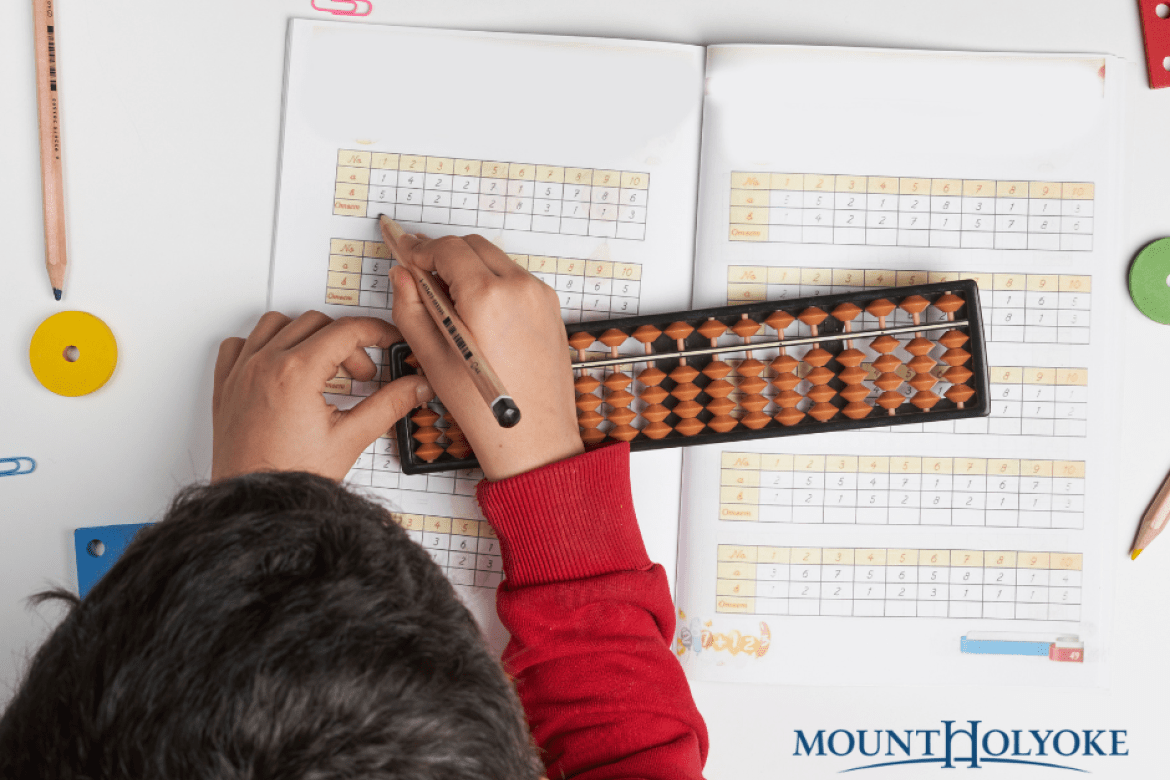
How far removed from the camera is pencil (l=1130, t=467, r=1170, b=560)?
31.1 inches

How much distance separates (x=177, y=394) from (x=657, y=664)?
55 cm

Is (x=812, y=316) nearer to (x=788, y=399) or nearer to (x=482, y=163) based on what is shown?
(x=788, y=399)

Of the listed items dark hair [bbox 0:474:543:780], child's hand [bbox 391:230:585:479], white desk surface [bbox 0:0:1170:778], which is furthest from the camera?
white desk surface [bbox 0:0:1170:778]

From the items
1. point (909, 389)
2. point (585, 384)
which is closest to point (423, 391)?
point (585, 384)

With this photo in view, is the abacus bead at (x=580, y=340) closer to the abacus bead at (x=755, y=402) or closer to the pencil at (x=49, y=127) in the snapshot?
the abacus bead at (x=755, y=402)

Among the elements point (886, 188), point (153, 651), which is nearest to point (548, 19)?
point (886, 188)

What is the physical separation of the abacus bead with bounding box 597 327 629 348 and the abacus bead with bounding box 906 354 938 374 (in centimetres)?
28

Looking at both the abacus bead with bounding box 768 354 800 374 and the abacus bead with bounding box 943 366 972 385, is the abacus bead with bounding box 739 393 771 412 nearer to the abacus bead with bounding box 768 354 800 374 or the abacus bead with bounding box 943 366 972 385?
the abacus bead with bounding box 768 354 800 374

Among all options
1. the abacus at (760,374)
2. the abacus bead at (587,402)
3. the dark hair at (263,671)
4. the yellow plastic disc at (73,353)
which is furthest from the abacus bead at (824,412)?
the yellow plastic disc at (73,353)

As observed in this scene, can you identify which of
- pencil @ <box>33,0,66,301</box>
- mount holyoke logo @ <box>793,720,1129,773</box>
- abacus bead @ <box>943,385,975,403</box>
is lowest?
mount holyoke logo @ <box>793,720,1129,773</box>

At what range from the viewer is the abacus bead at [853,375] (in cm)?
76

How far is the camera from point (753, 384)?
761 mm

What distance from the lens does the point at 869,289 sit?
77 cm

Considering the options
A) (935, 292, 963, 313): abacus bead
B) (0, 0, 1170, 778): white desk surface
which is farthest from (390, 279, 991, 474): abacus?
(0, 0, 1170, 778): white desk surface
